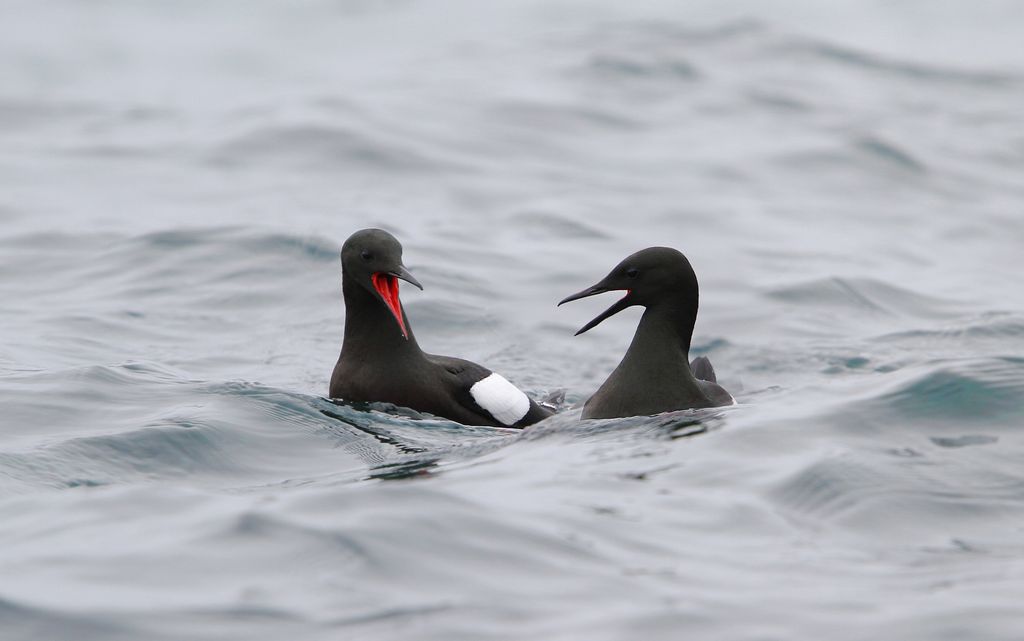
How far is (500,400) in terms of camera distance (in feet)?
27.6

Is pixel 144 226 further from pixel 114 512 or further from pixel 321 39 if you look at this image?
→ pixel 321 39

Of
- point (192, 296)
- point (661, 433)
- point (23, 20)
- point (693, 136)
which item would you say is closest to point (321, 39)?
point (23, 20)

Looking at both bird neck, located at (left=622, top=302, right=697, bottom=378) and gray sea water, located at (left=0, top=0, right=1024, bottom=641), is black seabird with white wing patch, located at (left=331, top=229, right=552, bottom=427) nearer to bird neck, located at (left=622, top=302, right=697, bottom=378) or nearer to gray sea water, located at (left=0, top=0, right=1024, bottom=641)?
gray sea water, located at (left=0, top=0, right=1024, bottom=641)

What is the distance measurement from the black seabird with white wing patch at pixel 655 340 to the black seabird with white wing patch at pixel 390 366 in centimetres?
73

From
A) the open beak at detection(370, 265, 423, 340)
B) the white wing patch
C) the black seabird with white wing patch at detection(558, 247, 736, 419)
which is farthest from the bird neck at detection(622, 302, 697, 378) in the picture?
the open beak at detection(370, 265, 423, 340)

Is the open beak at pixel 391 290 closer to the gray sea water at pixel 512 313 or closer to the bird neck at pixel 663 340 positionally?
the gray sea water at pixel 512 313

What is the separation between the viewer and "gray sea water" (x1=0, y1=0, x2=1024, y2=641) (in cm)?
510

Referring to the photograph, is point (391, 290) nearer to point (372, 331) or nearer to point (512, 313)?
point (372, 331)

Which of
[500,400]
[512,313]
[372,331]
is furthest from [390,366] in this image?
[512,313]

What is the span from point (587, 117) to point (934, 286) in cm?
715

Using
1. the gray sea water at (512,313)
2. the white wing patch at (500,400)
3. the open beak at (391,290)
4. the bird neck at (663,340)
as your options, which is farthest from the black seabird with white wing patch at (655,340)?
the open beak at (391,290)

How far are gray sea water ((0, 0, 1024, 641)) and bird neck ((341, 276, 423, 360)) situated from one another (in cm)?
45

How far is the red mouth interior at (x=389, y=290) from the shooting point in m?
8.37

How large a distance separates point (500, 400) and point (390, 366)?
67cm
